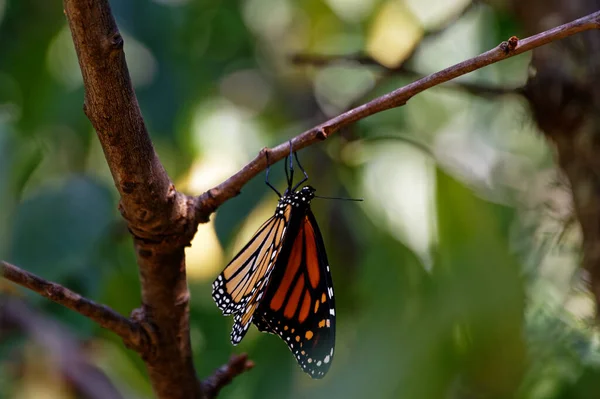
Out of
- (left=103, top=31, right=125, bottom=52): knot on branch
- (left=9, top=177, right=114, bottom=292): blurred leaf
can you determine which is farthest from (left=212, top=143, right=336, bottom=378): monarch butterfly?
(left=103, top=31, right=125, bottom=52): knot on branch

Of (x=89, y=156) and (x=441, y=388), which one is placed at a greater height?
(x=89, y=156)

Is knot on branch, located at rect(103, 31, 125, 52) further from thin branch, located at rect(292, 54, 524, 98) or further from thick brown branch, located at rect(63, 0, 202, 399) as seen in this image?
thin branch, located at rect(292, 54, 524, 98)

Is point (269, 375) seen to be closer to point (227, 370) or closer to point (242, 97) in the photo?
point (227, 370)

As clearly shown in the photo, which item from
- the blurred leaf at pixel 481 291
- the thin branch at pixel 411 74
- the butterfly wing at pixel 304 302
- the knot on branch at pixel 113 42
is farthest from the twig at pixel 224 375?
the thin branch at pixel 411 74

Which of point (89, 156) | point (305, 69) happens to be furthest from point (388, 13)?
point (89, 156)

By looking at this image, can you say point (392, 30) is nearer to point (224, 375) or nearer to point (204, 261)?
point (204, 261)
